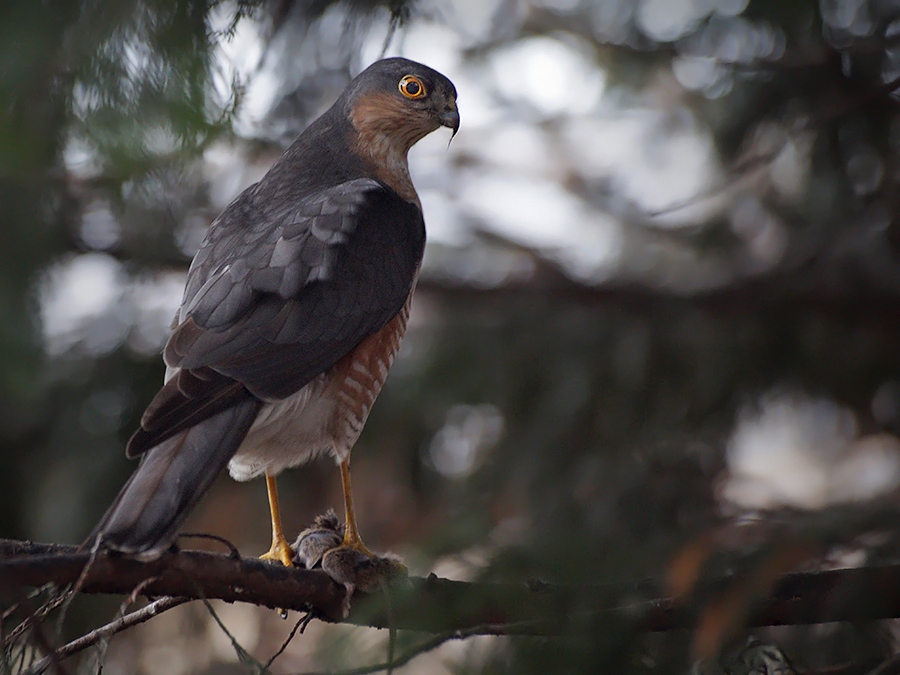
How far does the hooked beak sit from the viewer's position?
3883 mm

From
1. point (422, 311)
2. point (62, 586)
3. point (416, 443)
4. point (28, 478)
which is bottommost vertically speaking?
point (62, 586)

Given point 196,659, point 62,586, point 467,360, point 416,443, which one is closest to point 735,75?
point 467,360

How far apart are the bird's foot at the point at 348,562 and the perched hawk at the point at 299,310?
0.08m

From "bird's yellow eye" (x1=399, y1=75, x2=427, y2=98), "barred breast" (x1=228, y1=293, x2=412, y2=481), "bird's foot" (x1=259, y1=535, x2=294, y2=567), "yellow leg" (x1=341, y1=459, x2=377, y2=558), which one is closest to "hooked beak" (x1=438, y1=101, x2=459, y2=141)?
"bird's yellow eye" (x1=399, y1=75, x2=427, y2=98)

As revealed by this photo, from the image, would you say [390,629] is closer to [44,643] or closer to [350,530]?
[44,643]

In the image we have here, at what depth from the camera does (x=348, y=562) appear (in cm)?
288

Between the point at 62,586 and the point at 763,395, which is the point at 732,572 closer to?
the point at 62,586

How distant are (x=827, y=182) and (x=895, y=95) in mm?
513

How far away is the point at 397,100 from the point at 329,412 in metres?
1.40

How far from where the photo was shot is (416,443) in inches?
210

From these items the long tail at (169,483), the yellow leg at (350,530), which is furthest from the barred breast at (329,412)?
the long tail at (169,483)

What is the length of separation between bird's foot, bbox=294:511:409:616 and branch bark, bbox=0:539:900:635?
0.28 meters

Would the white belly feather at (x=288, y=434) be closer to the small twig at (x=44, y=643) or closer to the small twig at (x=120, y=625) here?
the small twig at (x=120, y=625)

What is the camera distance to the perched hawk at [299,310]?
2520mm
